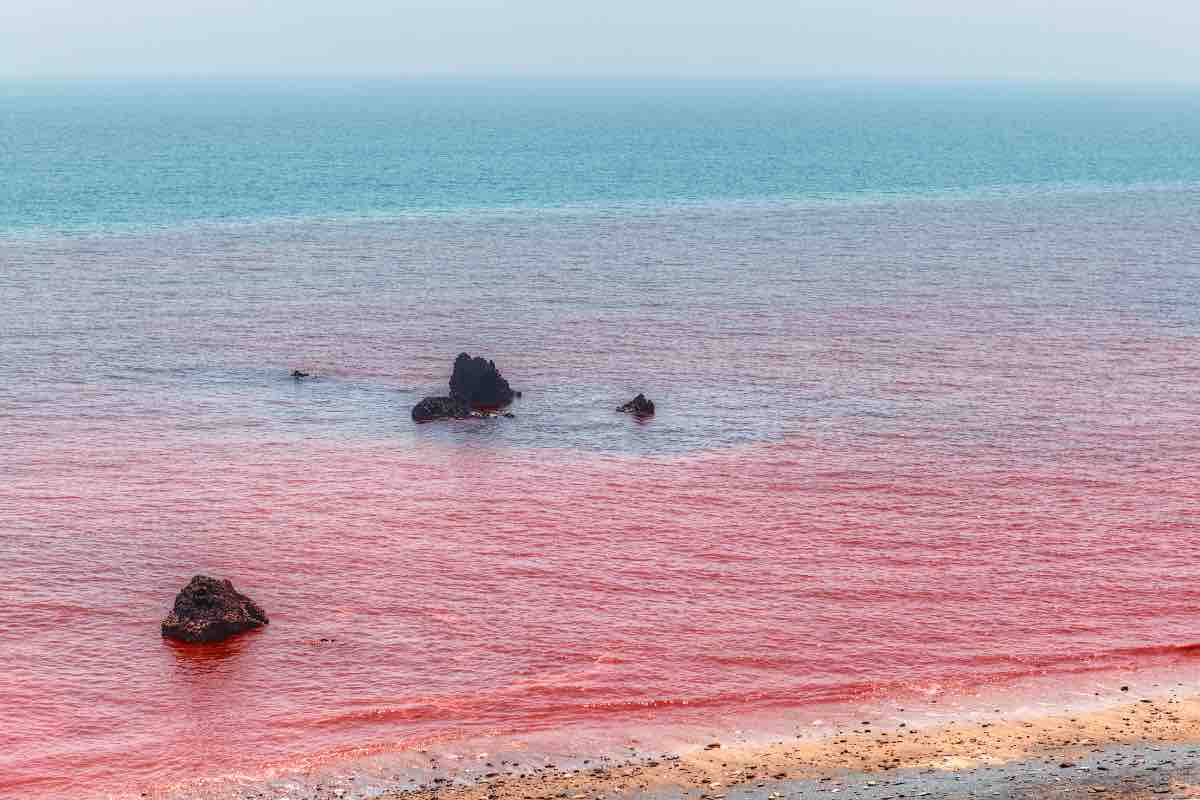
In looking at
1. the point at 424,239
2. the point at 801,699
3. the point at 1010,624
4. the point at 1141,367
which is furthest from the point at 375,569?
the point at 424,239

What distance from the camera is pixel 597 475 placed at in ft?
214

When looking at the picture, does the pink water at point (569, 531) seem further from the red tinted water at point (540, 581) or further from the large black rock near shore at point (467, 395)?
the large black rock near shore at point (467, 395)

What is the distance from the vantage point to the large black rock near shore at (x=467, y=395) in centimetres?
7369

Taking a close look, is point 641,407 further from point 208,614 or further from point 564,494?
point 208,614

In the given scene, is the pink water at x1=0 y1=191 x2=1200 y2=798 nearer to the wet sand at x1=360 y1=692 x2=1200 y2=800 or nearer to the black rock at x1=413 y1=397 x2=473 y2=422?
the black rock at x1=413 y1=397 x2=473 y2=422

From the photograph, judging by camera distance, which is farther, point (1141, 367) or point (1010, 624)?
point (1141, 367)

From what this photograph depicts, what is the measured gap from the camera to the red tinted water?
1703 inches

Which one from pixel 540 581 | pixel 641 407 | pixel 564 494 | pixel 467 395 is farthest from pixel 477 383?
pixel 540 581

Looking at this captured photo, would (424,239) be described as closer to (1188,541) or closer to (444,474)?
(444,474)

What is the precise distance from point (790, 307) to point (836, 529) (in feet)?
157

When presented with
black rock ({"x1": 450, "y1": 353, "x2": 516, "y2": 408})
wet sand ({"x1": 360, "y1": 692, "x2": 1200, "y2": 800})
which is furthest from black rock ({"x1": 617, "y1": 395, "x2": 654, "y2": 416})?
wet sand ({"x1": 360, "y1": 692, "x2": 1200, "y2": 800})

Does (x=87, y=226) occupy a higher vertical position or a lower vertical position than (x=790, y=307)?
higher

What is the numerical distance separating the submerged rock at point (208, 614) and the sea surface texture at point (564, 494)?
1.91 ft

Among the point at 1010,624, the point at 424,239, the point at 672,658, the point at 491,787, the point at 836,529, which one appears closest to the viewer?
the point at 491,787
